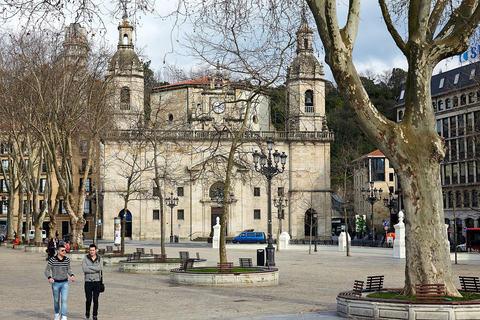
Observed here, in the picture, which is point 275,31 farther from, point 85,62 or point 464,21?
point 85,62

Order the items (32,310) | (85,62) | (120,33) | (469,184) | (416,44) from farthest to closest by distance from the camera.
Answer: (120,33), (469,184), (85,62), (32,310), (416,44)

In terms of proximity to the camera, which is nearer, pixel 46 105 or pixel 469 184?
pixel 46 105

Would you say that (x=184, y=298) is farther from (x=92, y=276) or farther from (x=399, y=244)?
(x=399, y=244)

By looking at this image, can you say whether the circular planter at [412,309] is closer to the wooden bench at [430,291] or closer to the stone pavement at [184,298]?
the wooden bench at [430,291]

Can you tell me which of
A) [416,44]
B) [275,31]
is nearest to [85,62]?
[275,31]

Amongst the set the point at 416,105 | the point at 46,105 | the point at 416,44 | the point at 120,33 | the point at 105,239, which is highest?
the point at 120,33

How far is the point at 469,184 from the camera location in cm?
6231

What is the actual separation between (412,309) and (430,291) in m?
0.51

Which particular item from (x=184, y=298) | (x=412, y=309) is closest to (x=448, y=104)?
(x=184, y=298)

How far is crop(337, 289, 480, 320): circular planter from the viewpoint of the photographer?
32.1 feet

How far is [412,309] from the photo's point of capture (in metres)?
9.94

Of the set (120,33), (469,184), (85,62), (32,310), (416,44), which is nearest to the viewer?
(416,44)

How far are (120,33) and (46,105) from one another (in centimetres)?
3851

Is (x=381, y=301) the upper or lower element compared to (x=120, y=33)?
lower
